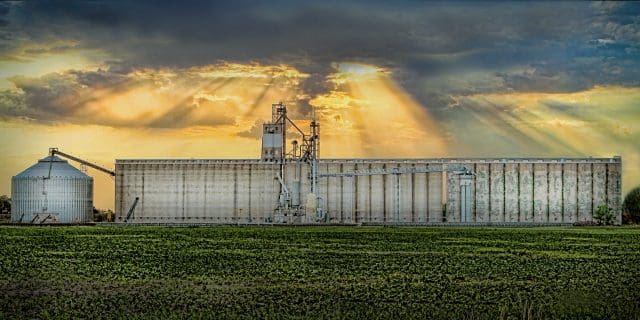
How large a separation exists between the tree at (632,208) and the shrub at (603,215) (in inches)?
658

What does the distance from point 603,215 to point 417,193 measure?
2527 centimetres

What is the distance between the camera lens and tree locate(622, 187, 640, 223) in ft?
486

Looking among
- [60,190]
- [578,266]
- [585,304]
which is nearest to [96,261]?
[578,266]

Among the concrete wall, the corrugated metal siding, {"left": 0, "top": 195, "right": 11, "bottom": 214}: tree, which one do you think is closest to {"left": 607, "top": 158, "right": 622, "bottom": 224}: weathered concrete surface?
the concrete wall

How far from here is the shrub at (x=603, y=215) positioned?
13050 cm

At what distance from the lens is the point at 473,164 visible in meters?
136

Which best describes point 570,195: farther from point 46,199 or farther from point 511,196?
point 46,199

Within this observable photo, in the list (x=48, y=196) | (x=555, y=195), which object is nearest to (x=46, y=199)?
(x=48, y=196)

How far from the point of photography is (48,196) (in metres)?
131

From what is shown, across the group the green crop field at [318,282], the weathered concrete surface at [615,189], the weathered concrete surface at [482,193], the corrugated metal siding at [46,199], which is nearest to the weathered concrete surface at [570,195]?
the weathered concrete surface at [615,189]

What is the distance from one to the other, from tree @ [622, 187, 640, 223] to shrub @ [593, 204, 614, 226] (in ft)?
54.9

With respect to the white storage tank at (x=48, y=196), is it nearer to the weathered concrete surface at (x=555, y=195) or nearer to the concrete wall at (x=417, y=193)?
the concrete wall at (x=417, y=193)

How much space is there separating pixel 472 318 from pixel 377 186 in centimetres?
10701

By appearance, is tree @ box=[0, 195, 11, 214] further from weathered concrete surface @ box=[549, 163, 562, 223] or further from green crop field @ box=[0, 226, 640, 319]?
green crop field @ box=[0, 226, 640, 319]
